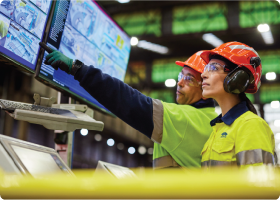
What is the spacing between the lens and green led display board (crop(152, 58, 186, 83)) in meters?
13.3

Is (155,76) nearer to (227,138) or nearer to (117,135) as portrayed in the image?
(117,135)

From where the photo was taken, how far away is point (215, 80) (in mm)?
1816

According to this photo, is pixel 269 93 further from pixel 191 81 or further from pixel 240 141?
pixel 240 141

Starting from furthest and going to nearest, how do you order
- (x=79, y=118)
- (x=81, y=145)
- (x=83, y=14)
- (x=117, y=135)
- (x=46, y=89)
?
(x=117, y=135) < (x=81, y=145) < (x=46, y=89) < (x=83, y=14) < (x=79, y=118)

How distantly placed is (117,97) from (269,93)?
13716 millimetres

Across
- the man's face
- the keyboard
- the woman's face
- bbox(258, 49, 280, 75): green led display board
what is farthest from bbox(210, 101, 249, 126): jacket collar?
bbox(258, 49, 280, 75): green led display board

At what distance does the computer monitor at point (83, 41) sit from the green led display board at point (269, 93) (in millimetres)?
12579

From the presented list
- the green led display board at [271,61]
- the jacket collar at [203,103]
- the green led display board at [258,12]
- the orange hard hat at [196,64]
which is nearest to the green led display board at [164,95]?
the green led display board at [271,61]

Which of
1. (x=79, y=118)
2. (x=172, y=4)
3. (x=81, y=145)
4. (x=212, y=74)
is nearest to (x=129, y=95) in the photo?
(x=79, y=118)

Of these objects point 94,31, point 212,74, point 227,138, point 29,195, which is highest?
point 94,31

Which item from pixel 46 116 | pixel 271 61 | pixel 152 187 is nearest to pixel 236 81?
pixel 46 116

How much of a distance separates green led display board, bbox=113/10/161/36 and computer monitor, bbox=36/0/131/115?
26.6 feet

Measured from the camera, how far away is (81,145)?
39.1ft

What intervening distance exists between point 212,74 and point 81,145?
1061cm
